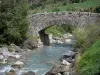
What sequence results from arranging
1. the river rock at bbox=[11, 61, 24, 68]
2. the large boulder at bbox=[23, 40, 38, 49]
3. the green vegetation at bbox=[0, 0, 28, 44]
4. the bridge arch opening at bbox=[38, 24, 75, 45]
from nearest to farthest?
the river rock at bbox=[11, 61, 24, 68] < the green vegetation at bbox=[0, 0, 28, 44] < the large boulder at bbox=[23, 40, 38, 49] < the bridge arch opening at bbox=[38, 24, 75, 45]

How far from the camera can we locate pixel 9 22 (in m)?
45.7

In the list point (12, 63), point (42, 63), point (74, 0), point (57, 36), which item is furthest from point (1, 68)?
point (74, 0)

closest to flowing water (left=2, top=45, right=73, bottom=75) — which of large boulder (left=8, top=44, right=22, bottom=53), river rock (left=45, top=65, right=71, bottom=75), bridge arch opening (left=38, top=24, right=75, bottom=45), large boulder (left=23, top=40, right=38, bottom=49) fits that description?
large boulder (left=23, top=40, right=38, bottom=49)

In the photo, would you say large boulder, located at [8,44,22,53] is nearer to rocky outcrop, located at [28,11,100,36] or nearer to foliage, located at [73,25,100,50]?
rocky outcrop, located at [28,11,100,36]

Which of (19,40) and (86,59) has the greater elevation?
(86,59)

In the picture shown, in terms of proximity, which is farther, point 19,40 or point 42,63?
point 19,40

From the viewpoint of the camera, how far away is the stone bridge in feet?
167

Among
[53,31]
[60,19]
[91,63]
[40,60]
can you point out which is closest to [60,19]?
[60,19]

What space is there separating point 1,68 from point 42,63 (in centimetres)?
509

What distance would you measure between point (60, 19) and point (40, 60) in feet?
47.0

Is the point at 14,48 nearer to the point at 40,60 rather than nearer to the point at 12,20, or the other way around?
the point at 12,20

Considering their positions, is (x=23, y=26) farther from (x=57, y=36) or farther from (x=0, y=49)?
(x=57, y=36)

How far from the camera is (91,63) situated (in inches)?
898

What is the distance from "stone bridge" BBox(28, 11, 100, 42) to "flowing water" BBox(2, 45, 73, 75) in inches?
237
